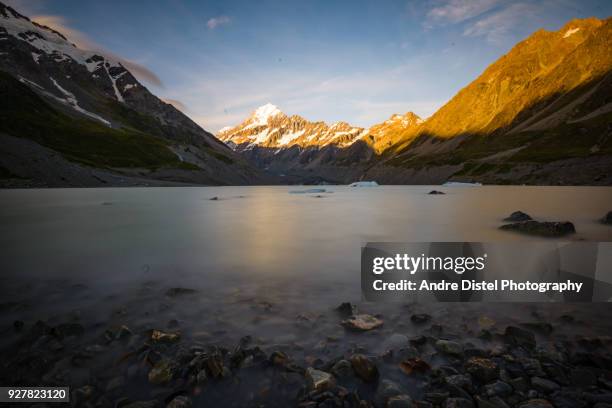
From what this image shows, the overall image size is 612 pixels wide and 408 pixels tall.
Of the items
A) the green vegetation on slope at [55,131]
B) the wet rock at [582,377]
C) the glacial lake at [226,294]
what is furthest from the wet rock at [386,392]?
the green vegetation on slope at [55,131]

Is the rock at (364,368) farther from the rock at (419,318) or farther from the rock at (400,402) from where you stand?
the rock at (419,318)

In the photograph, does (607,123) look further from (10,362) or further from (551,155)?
(10,362)

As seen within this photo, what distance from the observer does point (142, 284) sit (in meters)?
11.1

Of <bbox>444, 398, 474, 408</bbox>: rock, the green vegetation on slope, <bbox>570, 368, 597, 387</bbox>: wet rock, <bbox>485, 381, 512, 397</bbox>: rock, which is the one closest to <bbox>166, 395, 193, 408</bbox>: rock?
<bbox>444, 398, 474, 408</bbox>: rock

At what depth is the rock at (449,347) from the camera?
6.36 metres

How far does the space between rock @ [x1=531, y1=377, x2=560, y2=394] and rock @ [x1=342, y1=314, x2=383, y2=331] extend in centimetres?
315

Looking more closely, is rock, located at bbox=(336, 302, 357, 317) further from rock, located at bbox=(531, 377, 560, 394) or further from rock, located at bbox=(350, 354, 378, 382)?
rock, located at bbox=(531, 377, 560, 394)

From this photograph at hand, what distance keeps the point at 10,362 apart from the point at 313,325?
6.17 m

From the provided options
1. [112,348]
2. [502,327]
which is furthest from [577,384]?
[112,348]

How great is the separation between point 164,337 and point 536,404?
6.99 meters

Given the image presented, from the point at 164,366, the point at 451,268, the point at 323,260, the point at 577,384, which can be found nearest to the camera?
the point at 577,384

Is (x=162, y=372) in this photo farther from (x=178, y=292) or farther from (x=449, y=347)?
(x=449, y=347)

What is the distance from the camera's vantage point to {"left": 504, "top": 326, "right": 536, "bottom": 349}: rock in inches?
261

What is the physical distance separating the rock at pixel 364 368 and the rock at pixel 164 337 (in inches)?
155
